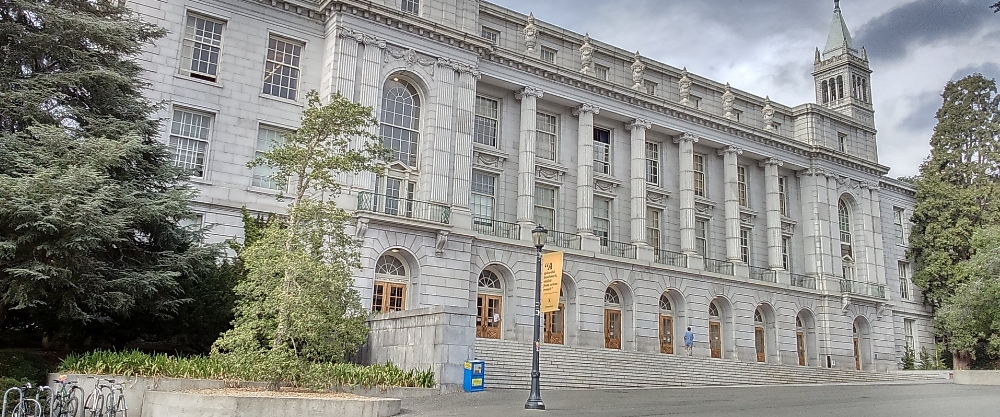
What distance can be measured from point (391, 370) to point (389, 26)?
16.6 metres

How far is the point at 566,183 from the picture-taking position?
37875 millimetres

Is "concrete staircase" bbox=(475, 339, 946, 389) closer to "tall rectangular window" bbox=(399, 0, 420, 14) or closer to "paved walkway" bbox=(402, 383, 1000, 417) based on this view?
"paved walkway" bbox=(402, 383, 1000, 417)

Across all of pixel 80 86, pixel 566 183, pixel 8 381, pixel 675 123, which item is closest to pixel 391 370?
pixel 8 381

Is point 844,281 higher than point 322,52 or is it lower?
lower

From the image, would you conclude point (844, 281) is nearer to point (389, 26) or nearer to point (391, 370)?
point (389, 26)

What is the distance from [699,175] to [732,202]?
2409 mm

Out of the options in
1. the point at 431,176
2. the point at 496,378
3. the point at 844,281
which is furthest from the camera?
the point at 844,281

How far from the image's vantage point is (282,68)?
30.7 metres

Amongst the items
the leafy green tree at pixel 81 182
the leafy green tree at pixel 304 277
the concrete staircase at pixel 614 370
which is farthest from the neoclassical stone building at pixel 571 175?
the leafy green tree at pixel 81 182

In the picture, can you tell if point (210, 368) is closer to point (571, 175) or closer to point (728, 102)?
point (571, 175)

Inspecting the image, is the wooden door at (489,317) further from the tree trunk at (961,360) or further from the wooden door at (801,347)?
the tree trunk at (961,360)

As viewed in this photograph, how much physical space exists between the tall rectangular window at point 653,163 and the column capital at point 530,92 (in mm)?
8486

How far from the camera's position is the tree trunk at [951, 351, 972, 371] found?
156 feet

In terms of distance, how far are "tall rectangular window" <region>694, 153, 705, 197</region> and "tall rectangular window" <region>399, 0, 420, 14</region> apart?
1903 centimetres
